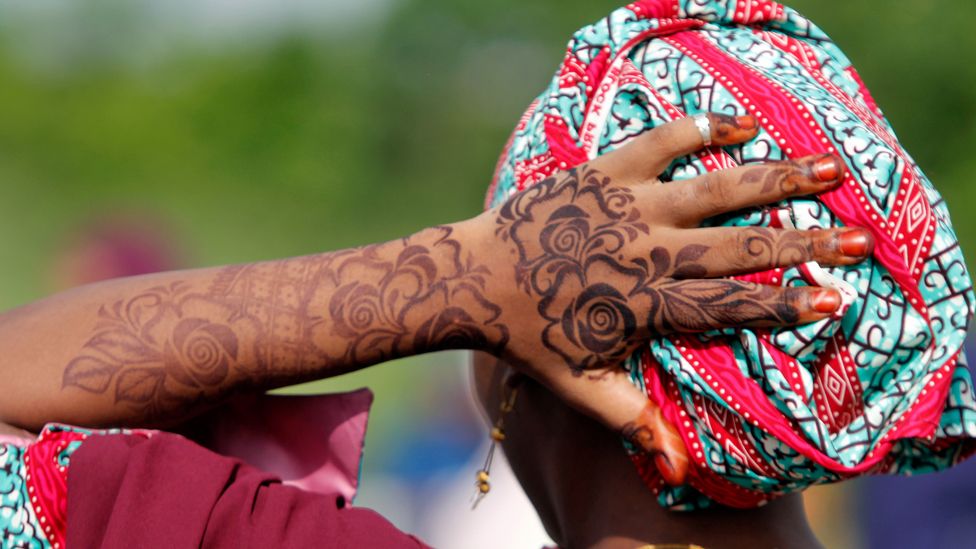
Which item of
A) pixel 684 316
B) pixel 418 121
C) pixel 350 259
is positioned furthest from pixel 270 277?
pixel 418 121

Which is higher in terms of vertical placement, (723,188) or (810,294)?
(723,188)

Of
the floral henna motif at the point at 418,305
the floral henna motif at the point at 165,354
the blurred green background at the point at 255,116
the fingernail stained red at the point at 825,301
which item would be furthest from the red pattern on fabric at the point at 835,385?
the blurred green background at the point at 255,116

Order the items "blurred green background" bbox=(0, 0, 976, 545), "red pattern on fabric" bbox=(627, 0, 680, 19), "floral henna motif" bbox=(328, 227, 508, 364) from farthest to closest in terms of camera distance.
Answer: "blurred green background" bbox=(0, 0, 976, 545) → "red pattern on fabric" bbox=(627, 0, 680, 19) → "floral henna motif" bbox=(328, 227, 508, 364)

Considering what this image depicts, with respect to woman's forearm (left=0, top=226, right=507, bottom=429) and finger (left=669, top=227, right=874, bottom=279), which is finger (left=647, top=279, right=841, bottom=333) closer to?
finger (left=669, top=227, right=874, bottom=279)

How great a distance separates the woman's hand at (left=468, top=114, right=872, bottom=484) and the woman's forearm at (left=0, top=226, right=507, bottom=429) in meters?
0.07

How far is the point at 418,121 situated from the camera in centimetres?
1812

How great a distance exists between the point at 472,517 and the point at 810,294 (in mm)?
3465

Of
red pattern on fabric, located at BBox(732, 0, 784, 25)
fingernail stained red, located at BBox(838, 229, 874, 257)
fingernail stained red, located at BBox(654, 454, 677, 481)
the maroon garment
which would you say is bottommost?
fingernail stained red, located at BBox(654, 454, 677, 481)

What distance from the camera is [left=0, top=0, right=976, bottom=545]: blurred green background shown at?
17.0 meters

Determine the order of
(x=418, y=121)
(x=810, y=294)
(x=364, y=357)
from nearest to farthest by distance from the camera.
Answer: (x=810, y=294) → (x=364, y=357) → (x=418, y=121)

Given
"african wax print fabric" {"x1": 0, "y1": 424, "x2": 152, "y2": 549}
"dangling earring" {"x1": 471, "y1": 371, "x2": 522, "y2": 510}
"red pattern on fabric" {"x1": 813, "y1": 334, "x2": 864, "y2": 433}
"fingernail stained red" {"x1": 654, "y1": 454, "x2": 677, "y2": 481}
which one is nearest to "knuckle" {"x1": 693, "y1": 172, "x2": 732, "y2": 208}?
"red pattern on fabric" {"x1": 813, "y1": 334, "x2": 864, "y2": 433}

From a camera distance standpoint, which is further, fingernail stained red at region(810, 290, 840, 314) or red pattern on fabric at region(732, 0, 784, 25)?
red pattern on fabric at region(732, 0, 784, 25)

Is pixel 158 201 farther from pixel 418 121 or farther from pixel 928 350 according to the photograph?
pixel 928 350

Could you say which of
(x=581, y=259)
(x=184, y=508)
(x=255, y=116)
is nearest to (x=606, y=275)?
(x=581, y=259)
